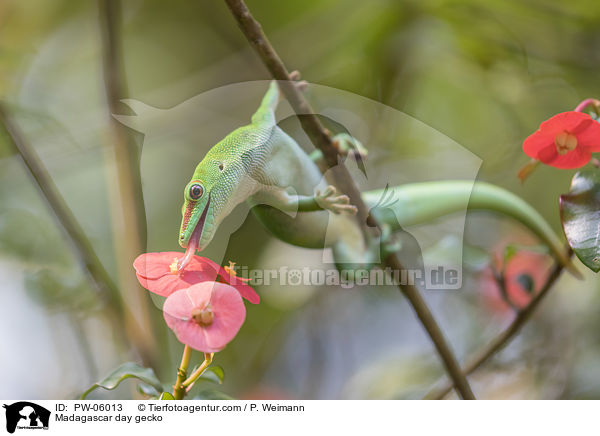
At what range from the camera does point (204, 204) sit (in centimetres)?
34

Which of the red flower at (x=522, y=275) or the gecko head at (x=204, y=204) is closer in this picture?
the gecko head at (x=204, y=204)

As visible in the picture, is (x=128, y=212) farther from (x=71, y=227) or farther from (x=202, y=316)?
(x=202, y=316)

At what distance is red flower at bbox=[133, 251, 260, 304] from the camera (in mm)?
335

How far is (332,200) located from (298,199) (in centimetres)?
3

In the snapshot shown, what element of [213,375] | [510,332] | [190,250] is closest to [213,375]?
[213,375]

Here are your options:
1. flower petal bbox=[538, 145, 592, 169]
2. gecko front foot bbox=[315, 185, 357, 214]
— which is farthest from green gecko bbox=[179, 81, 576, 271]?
flower petal bbox=[538, 145, 592, 169]

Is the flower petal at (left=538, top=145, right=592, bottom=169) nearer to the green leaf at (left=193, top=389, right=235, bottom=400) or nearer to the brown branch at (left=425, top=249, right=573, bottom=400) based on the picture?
the brown branch at (left=425, top=249, right=573, bottom=400)

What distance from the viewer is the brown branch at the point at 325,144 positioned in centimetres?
38

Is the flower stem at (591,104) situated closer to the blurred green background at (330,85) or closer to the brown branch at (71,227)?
the blurred green background at (330,85)

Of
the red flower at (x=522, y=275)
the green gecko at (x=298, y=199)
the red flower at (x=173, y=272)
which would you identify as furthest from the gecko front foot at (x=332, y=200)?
the red flower at (x=522, y=275)

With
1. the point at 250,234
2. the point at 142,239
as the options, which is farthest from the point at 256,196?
the point at 142,239

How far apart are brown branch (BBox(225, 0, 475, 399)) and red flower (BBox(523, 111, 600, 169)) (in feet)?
0.51

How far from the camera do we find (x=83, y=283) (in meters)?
0.57
